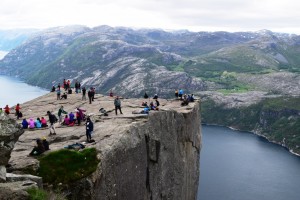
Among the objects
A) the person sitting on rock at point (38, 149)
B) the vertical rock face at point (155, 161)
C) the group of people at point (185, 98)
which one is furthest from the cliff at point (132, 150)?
the group of people at point (185, 98)

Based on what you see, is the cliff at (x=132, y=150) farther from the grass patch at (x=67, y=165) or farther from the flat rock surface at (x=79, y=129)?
the grass patch at (x=67, y=165)

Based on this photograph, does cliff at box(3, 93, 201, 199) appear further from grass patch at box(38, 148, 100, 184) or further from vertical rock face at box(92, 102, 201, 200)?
grass patch at box(38, 148, 100, 184)

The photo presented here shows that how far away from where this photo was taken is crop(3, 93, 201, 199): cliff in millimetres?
38281

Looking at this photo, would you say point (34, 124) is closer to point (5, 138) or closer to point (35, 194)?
point (5, 138)

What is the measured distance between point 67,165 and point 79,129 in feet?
44.8

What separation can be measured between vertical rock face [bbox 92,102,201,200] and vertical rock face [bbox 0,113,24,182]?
31.6 feet

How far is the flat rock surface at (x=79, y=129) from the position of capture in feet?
131

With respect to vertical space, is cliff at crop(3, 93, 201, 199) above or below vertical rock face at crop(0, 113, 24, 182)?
below

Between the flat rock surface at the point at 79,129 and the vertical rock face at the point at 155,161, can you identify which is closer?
the flat rock surface at the point at 79,129

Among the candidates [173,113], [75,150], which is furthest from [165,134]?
[75,150]

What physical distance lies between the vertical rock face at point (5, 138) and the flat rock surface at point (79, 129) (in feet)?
20.0

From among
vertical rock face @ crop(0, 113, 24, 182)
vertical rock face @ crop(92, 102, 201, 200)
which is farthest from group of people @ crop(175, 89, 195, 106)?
vertical rock face @ crop(0, 113, 24, 182)

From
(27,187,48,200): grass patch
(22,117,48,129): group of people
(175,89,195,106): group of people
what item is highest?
(175,89,195,106): group of people

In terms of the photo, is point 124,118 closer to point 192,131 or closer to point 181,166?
point 181,166
